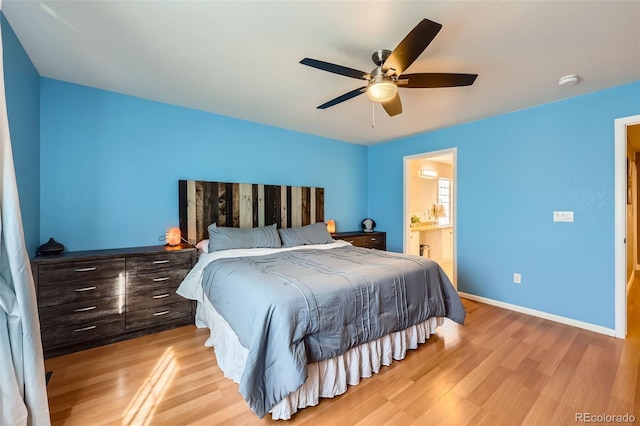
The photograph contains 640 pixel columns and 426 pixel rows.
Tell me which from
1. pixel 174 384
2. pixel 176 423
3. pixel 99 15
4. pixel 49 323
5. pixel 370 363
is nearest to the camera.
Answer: pixel 176 423

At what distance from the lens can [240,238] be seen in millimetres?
3100

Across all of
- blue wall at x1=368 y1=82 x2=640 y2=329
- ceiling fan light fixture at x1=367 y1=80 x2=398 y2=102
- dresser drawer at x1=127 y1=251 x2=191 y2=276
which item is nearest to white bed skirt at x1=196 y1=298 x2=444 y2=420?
dresser drawer at x1=127 y1=251 x2=191 y2=276

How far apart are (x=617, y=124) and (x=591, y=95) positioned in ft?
1.28

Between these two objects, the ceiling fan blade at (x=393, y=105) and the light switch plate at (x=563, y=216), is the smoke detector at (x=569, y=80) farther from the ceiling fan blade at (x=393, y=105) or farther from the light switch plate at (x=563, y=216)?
the ceiling fan blade at (x=393, y=105)

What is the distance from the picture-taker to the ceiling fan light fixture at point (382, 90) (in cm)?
191

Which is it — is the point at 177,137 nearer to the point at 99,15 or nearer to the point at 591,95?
the point at 99,15

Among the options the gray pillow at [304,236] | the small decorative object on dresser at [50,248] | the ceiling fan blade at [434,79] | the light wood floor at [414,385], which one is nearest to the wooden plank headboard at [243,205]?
the gray pillow at [304,236]

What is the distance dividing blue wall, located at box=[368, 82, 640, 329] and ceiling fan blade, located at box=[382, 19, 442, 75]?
2.34 m

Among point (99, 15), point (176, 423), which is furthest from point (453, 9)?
point (176, 423)

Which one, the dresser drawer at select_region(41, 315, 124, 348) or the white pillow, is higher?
the white pillow

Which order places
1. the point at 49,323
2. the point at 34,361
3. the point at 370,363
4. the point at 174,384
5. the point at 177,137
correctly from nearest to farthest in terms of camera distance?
the point at 34,361 → the point at 174,384 → the point at 370,363 → the point at 49,323 → the point at 177,137

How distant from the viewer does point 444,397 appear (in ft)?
5.86

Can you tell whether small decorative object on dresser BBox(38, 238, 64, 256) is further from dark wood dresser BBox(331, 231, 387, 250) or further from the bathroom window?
the bathroom window

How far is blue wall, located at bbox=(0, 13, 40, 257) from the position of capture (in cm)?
182
